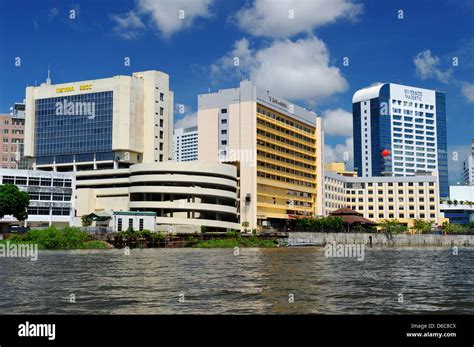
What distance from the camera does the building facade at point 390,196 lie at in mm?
190500

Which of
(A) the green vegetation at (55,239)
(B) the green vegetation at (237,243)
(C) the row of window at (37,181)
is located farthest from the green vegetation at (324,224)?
(A) the green vegetation at (55,239)

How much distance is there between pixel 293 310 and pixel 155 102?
5353 inches

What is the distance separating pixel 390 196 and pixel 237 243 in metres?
98.6

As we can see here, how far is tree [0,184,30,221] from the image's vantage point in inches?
3907

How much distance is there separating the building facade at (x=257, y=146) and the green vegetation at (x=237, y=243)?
19.0 meters

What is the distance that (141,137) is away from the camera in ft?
493

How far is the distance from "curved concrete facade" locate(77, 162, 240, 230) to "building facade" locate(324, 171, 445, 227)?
63.7 metres

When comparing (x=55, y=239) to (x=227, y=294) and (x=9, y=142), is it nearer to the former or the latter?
(x=227, y=294)

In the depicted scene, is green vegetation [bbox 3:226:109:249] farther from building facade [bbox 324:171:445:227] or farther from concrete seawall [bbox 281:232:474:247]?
building facade [bbox 324:171:445:227]

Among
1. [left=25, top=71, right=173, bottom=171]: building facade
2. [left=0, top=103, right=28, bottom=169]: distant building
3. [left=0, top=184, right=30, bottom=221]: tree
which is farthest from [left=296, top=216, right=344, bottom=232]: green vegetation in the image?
[left=0, top=103, right=28, bottom=169]: distant building

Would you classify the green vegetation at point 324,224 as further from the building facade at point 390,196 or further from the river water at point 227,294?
the river water at point 227,294
